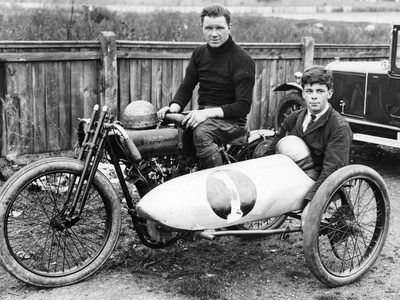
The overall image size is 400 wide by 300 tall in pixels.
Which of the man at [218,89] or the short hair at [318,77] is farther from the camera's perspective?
the man at [218,89]

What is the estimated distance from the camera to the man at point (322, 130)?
402cm

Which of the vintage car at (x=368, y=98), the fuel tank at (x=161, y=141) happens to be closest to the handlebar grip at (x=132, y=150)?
the fuel tank at (x=161, y=141)

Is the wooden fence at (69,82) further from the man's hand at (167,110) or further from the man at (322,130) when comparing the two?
the man at (322,130)

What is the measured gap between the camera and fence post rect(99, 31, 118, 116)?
7230mm

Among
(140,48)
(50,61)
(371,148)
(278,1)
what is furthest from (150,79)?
(278,1)

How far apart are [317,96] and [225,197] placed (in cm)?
101

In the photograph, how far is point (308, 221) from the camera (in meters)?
3.77

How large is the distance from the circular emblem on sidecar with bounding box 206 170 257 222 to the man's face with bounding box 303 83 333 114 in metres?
0.75

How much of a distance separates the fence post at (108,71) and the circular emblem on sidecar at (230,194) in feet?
12.0

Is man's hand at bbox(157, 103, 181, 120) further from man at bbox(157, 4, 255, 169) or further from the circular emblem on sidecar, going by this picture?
the circular emblem on sidecar

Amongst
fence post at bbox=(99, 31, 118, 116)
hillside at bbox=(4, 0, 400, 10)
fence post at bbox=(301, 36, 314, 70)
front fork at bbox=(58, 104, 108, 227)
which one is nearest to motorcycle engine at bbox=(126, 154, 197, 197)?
front fork at bbox=(58, 104, 108, 227)

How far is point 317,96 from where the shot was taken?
413 centimetres

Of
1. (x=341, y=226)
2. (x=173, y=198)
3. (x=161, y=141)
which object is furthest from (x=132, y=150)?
(x=341, y=226)

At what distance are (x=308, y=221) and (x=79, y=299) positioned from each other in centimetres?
148
